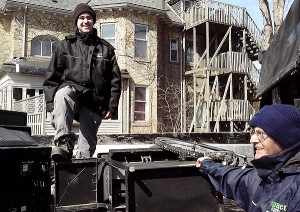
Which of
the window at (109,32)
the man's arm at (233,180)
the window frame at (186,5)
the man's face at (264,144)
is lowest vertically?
the man's arm at (233,180)

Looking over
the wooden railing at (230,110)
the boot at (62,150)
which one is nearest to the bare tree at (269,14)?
the wooden railing at (230,110)

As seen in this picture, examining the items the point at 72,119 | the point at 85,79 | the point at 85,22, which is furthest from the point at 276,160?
the point at 85,22

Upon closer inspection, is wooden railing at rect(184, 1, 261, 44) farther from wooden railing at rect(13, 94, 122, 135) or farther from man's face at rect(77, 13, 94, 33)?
man's face at rect(77, 13, 94, 33)

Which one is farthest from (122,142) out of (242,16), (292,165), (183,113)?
(242,16)

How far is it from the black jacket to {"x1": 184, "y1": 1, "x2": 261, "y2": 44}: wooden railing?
18.3 m

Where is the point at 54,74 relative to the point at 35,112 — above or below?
above

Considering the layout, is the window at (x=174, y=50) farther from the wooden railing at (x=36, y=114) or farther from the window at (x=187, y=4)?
the wooden railing at (x=36, y=114)

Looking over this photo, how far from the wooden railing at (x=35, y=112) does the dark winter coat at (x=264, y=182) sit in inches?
543

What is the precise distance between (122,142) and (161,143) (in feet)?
8.85

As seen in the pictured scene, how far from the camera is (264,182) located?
85.0 inches

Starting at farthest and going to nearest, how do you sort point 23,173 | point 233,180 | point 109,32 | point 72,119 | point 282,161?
point 109,32 < point 72,119 < point 23,173 < point 233,180 < point 282,161

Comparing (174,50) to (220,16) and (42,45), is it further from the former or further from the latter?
(42,45)

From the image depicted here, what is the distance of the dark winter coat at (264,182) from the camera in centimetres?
191

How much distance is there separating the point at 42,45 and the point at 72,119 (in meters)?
17.5
